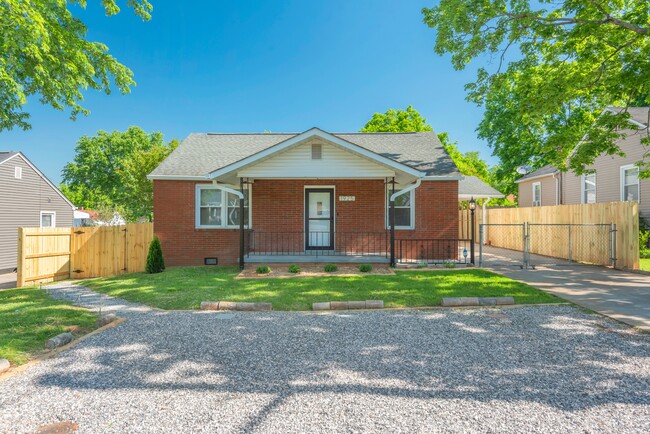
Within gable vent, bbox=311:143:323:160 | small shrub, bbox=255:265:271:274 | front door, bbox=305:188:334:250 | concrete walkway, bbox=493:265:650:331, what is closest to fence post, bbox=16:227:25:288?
small shrub, bbox=255:265:271:274

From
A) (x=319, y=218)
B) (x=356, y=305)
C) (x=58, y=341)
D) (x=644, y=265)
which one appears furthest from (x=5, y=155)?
(x=644, y=265)

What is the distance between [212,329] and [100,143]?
5449cm

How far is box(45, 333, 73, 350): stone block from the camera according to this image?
15.1 ft

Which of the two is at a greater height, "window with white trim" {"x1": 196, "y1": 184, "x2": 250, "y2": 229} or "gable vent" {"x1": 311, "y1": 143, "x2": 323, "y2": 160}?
"gable vent" {"x1": 311, "y1": 143, "x2": 323, "y2": 160}

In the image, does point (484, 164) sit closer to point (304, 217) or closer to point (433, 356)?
point (304, 217)

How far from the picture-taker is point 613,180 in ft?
51.0

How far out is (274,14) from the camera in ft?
49.5

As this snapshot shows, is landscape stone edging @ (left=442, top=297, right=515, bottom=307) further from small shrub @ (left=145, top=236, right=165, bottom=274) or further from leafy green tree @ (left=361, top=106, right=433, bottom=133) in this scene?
leafy green tree @ (left=361, top=106, right=433, bottom=133)

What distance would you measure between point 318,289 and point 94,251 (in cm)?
932

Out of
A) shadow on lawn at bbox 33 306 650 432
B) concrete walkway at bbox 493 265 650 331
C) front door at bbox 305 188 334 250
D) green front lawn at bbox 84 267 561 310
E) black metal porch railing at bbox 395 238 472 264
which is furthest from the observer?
front door at bbox 305 188 334 250

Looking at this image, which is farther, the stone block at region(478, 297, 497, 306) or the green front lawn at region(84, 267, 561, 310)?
the green front lawn at region(84, 267, 561, 310)

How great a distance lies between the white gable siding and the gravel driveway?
605 cm

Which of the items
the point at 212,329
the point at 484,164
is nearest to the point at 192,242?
the point at 212,329

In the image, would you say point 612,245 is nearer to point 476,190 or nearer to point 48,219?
point 476,190
